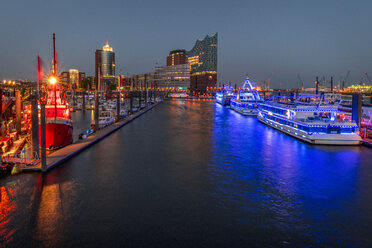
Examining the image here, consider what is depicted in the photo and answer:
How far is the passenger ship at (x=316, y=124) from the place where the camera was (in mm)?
25328

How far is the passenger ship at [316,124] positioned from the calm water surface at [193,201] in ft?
9.97

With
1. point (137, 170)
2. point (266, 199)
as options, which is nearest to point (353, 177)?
point (266, 199)

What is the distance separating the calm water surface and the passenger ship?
3038 mm

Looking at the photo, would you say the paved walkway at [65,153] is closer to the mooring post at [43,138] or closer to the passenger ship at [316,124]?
the mooring post at [43,138]

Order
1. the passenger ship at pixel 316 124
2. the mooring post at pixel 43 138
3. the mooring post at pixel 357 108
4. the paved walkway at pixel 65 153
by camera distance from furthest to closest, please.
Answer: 1. the mooring post at pixel 357 108
2. the passenger ship at pixel 316 124
3. the paved walkway at pixel 65 153
4. the mooring post at pixel 43 138

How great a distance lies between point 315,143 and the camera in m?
25.9

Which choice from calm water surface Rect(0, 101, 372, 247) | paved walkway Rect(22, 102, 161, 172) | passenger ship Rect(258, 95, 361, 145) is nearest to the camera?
calm water surface Rect(0, 101, 372, 247)

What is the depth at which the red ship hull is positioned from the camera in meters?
23.8

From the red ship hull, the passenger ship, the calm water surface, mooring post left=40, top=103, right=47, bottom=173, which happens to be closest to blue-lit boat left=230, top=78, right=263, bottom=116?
the passenger ship

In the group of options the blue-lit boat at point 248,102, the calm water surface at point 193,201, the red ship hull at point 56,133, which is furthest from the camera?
the blue-lit boat at point 248,102

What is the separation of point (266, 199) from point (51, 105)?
23.6 meters

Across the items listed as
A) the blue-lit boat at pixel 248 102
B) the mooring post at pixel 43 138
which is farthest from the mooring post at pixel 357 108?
the blue-lit boat at pixel 248 102

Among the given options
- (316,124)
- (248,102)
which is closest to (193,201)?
(316,124)

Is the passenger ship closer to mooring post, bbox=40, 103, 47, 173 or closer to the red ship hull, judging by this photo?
the red ship hull
